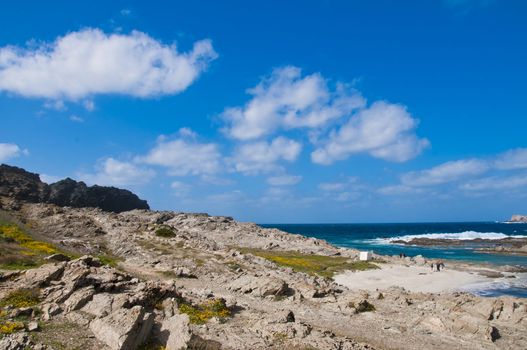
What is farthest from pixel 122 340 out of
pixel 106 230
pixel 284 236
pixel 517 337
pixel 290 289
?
pixel 284 236

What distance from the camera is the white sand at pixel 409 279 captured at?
60594mm

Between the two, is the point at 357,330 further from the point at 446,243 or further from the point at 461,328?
the point at 446,243

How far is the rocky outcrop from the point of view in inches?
4326

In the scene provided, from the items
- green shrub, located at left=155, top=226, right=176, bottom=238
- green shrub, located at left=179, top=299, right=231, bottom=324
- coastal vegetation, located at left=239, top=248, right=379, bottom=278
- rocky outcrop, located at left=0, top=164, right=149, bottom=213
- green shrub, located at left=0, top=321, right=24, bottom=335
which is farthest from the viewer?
rocky outcrop, located at left=0, top=164, right=149, bottom=213

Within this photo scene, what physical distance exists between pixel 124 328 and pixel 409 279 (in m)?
56.0

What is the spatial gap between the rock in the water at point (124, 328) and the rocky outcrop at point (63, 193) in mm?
96801

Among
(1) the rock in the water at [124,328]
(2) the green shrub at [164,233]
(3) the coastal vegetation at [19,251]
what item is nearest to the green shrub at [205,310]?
(1) the rock in the water at [124,328]

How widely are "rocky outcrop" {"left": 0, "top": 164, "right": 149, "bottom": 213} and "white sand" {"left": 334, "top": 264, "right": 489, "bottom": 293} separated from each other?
85990mm

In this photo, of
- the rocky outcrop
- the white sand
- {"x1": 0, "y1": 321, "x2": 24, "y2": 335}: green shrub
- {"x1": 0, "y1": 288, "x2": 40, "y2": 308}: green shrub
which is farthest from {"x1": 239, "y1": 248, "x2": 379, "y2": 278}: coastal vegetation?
the rocky outcrop

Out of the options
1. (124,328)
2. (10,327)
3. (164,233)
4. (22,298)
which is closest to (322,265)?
(164,233)

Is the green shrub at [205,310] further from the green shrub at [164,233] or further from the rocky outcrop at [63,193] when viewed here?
A: the rocky outcrop at [63,193]

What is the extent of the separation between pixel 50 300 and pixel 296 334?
15.2 metres

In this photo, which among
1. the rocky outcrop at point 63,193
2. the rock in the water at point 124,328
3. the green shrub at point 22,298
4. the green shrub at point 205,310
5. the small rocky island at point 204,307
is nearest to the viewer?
the rock in the water at point 124,328

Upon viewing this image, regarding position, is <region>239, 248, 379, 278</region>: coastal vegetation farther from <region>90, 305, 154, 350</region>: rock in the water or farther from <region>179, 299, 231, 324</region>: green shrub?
<region>90, 305, 154, 350</region>: rock in the water
